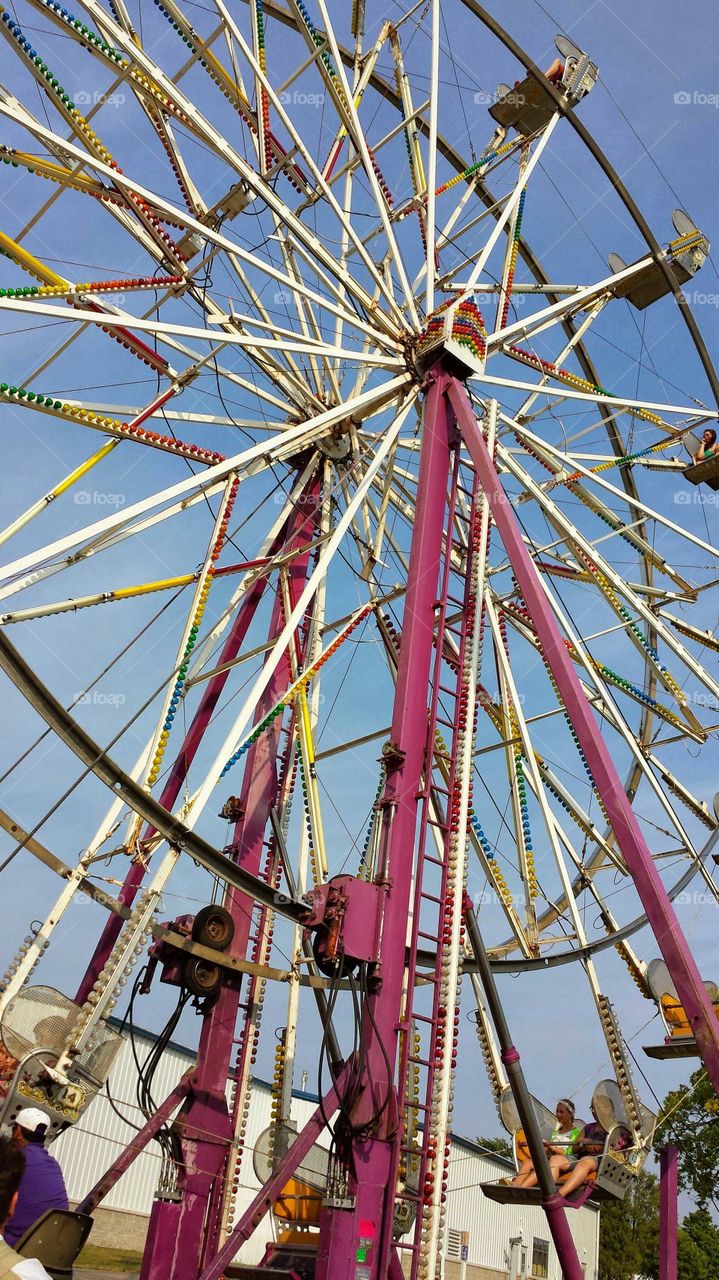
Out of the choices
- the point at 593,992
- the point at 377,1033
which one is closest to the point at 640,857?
the point at 377,1033

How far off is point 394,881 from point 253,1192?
76.7ft

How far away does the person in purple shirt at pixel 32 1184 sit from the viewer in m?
5.57

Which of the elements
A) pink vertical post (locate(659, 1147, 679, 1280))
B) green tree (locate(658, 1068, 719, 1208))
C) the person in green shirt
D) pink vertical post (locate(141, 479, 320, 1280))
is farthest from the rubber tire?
green tree (locate(658, 1068, 719, 1208))

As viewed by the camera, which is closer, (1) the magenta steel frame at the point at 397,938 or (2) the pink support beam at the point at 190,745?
(1) the magenta steel frame at the point at 397,938

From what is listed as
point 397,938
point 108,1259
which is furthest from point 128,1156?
point 108,1259

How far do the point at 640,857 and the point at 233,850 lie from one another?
5068mm

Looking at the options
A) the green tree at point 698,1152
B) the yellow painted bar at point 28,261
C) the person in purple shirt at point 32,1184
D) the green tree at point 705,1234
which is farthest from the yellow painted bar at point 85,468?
the green tree at point 705,1234

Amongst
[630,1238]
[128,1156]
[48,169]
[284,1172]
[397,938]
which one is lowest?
[284,1172]

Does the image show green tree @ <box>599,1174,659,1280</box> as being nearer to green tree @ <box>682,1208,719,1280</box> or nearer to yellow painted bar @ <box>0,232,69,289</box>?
green tree @ <box>682,1208,719,1280</box>

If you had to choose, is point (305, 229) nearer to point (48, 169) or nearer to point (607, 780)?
point (48, 169)

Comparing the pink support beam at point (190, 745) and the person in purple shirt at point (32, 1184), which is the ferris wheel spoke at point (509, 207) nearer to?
the pink support beam at point (190, 745)

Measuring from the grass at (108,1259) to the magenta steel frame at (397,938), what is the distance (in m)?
10.9

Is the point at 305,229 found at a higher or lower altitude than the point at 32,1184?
higher

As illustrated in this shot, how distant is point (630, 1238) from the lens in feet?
162
